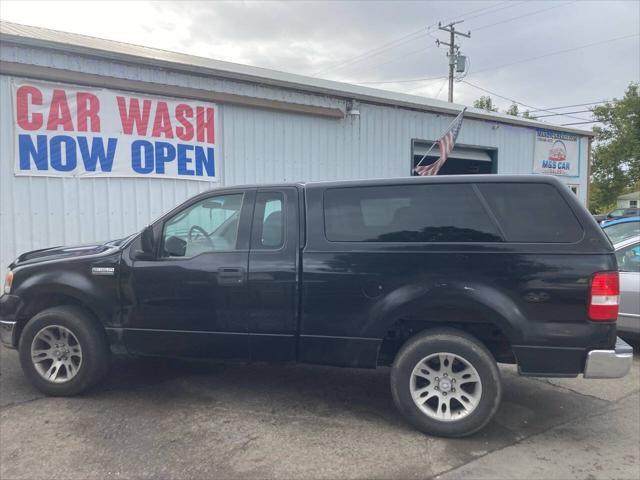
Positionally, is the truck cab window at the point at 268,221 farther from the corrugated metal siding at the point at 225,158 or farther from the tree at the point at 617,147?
the tree at the point at 617,147

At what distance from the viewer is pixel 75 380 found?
14.7 ft

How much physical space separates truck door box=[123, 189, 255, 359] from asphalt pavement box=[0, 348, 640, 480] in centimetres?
57

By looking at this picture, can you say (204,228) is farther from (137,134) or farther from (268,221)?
(137,134)

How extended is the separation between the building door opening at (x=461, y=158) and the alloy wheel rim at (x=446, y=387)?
859cm

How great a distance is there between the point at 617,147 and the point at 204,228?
37.4 metres

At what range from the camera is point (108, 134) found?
314 inches

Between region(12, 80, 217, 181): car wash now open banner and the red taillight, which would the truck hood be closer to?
region(12, 80, 217, 181): car wash now open banner

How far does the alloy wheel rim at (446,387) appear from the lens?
3.81 meters

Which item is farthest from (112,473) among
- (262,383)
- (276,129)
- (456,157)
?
(456,157)

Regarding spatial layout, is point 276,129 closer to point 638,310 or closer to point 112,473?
point 638,310

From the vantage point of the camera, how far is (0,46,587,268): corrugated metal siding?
24.0 feet

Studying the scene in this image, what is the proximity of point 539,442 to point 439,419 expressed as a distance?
78 cm

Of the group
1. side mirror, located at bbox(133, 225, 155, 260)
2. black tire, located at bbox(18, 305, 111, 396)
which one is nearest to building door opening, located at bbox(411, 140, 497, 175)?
side mirror, located at bbox(133, 225, 155, 260)

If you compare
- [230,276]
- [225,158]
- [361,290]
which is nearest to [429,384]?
[361,290]
